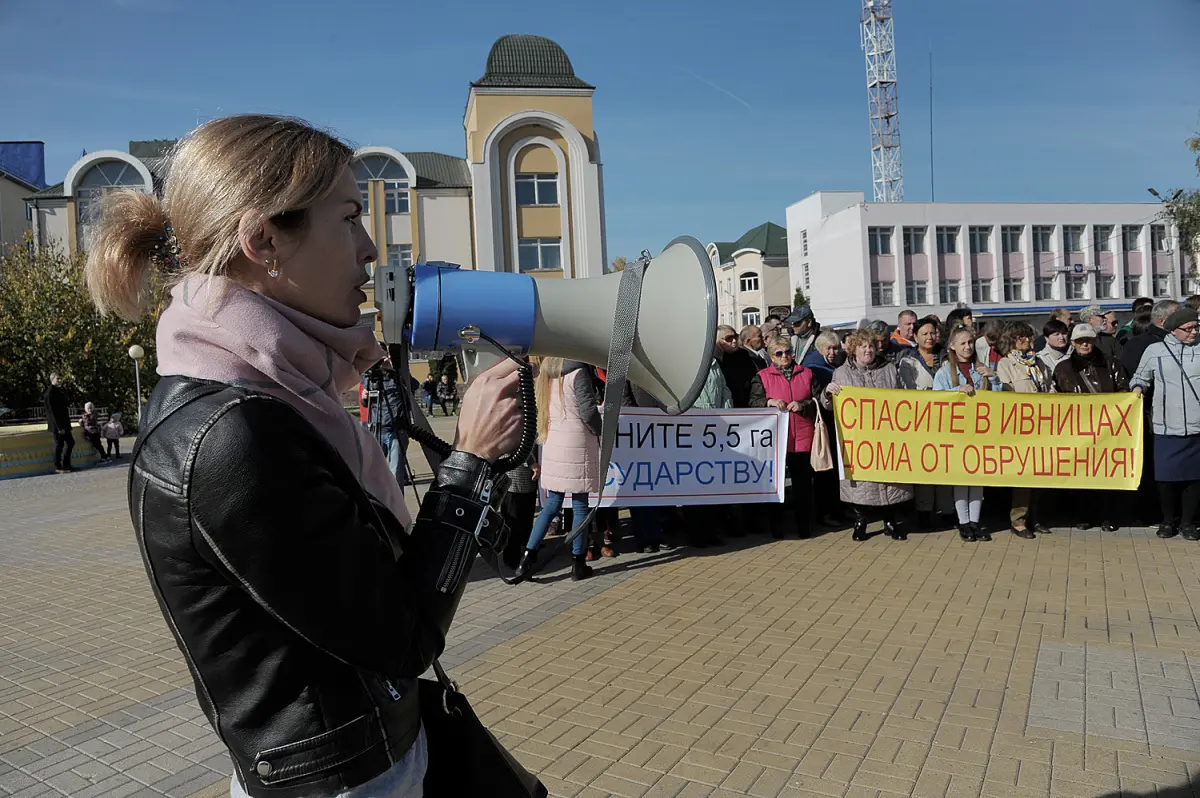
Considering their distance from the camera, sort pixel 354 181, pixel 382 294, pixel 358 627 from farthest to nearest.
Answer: pixel 382 294
pixel 354 181
pixel 358 627

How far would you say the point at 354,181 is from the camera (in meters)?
1.48

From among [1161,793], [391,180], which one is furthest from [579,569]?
[391,180]

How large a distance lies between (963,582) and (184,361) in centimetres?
588

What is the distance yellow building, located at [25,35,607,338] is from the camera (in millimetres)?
38094

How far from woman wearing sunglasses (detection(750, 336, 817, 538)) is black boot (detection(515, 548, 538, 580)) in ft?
8.19

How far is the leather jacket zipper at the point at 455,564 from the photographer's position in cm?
137

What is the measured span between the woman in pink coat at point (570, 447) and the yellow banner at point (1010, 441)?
253 cm

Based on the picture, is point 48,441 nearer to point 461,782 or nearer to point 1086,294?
point 461,782

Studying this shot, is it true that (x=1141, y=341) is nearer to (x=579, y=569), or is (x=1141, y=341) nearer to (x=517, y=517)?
(x=579, y=569)

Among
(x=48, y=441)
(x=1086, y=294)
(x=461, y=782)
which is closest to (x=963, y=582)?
(x=461, y=782)

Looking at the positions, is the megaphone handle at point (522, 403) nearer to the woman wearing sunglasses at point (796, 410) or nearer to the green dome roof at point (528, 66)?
the woman wearing sunglasses at point (796, 410)

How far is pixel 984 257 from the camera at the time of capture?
5772 cm

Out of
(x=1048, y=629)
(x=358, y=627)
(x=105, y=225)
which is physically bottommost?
(x=1048, y=629)

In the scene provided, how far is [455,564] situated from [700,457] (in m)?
6.54
